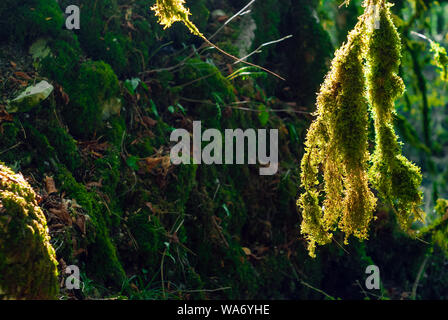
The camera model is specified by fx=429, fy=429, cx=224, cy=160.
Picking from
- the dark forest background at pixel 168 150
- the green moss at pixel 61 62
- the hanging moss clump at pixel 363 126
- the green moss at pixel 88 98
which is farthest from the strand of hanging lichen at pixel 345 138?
the green moss at pixel 61 62

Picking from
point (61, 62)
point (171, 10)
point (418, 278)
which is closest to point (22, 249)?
point (171, 10)

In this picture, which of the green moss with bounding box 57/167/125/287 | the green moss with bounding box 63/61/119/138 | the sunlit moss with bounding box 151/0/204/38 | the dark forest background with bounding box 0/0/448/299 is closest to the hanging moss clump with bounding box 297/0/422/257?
the dark forest background with bounding box 0/0/448/299

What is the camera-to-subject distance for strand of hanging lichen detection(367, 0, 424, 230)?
2.87m

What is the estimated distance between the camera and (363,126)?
2938mm

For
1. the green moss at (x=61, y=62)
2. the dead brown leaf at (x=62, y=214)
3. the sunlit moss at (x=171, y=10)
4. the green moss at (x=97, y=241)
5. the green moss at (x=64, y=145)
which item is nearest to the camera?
the sunlit moss at (x=171, y=10)

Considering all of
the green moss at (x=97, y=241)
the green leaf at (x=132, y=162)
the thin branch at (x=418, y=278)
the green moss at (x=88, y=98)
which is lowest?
the thin branch at (x=418, y=278)

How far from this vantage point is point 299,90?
21.5 feet

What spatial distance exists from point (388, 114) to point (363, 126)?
7.6 inches

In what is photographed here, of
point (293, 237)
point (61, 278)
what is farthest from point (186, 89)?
point (61, 278)

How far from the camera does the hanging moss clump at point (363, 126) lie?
2.88m

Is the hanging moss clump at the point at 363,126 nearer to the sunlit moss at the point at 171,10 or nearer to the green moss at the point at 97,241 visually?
the sunlit moss at the point at 171,10

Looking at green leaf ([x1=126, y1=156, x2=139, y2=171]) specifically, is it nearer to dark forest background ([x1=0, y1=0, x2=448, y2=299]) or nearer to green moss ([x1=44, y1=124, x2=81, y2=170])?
dark forest background ([x1=0, y1=0, x2=448, y2=299])
